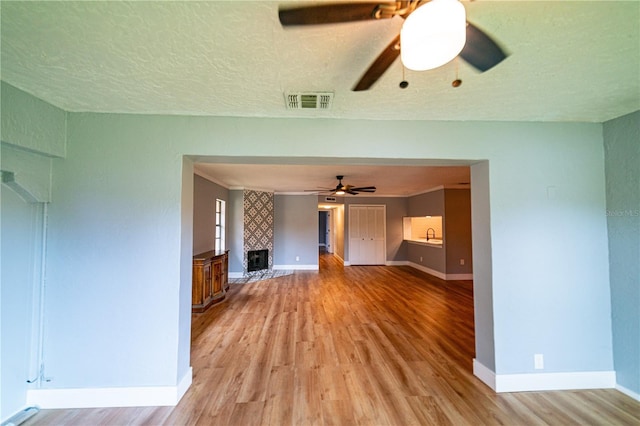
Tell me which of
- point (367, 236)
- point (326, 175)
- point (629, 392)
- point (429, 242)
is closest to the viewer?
point (629, 392)

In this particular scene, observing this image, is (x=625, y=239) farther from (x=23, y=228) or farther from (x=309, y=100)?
(x=23, y=228)

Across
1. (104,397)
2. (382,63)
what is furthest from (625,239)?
(104,397)

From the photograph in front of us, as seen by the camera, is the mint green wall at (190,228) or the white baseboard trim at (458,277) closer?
the mint green wall at (190,228)

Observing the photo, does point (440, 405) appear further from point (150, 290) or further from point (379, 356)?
point (150, 290)

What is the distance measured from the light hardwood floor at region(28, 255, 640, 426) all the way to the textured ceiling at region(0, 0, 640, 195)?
230 centimetres

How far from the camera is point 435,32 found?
0.87 metres

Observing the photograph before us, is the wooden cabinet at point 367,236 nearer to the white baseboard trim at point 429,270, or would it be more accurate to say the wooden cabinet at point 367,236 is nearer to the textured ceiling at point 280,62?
the white baseboard trim at point 429,270

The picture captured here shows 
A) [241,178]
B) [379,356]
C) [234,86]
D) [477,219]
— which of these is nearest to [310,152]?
[234,86]

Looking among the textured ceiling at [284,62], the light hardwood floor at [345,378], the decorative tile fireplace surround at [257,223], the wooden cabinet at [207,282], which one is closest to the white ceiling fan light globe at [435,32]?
the textured ceiling at [284,62]

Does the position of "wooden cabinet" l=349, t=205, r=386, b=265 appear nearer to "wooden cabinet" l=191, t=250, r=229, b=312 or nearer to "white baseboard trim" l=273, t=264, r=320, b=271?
"white baseboard trim" l=273, t=264, r=320, b=271

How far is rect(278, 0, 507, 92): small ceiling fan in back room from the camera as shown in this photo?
2.85 ft

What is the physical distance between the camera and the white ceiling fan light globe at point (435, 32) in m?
0.86

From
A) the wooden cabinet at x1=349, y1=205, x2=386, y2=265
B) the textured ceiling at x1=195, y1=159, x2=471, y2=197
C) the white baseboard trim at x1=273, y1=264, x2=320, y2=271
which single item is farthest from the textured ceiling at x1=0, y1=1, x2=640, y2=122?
the wooden cabinet at x1=349, y1=205, x2=386, y2=265

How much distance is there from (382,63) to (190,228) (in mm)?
1985
